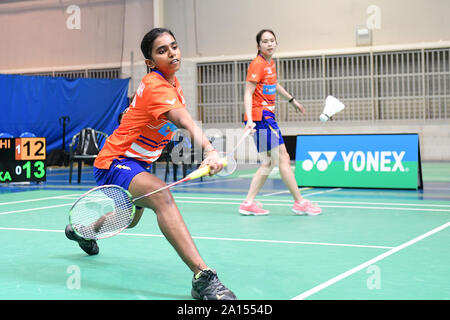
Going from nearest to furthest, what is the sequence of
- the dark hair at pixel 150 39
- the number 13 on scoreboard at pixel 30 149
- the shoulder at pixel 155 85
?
the shoulder at pixel 155 85, the dark hair at pixel 150 39, the number 13 on scoreboard at pixel 30 149

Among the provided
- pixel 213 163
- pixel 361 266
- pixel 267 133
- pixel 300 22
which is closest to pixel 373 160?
pixel 267 133

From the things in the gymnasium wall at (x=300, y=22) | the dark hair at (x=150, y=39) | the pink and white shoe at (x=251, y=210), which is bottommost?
the pink and white shoe at (x=251, y=210)

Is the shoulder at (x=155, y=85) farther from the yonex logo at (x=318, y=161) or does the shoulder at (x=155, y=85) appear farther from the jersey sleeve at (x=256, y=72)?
the yonex logo at (x=318, y=161)

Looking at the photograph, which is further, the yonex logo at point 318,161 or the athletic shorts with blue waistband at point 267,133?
the yonex logo at point 318,161

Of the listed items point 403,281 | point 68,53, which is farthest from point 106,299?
point 68,53

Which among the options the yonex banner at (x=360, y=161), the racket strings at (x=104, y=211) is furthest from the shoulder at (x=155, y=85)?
the yonex banner at (x=360, y=161)

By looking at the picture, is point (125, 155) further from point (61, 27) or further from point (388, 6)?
point (61, 27)

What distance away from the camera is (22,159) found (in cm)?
1111

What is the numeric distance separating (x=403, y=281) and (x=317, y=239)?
1.62m

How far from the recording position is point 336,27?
711 inches

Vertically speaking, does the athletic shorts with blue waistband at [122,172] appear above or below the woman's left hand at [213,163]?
below

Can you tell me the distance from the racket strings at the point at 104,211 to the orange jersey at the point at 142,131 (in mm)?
282

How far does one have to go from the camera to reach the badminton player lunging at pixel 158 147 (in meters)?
3.32

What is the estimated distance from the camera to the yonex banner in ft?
31.2
